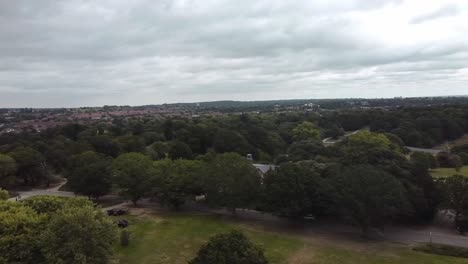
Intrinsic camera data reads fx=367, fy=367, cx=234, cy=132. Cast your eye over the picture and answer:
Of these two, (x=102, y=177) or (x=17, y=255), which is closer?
(x=17, y=255)

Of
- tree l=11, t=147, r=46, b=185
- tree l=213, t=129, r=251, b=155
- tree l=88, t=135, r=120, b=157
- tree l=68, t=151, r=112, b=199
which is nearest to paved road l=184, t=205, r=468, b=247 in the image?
tree l=68, t=151, r=112, b=199

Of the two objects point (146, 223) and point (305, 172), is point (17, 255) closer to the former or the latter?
point (146, 223)

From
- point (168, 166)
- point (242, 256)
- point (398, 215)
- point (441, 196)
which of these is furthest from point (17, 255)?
point (441, 196)

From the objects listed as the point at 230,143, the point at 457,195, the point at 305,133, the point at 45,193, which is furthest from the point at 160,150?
the point at 457,195

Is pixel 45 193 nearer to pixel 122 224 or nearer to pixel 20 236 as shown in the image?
pixel 122 224

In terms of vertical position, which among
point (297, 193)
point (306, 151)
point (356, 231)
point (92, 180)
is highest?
point (306, 151)

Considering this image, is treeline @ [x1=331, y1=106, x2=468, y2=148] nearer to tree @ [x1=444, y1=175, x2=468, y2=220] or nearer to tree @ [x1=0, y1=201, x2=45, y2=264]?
tree @ [x1=444, y1=175, x2=468, y2=220]
